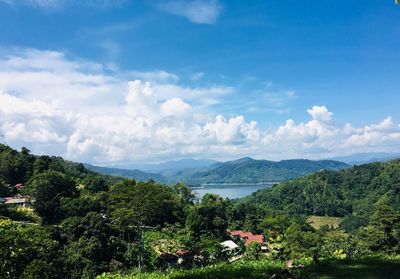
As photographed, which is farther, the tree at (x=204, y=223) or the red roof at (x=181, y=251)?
the tree at (x=204, y=223)

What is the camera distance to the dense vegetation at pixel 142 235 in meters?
9.83

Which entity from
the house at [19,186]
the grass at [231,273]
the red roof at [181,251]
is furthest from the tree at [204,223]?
the grass at [231,273]

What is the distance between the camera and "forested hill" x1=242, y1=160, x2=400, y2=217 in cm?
10112

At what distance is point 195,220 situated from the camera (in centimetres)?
3994

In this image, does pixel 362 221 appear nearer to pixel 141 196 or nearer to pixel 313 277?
pixel 141 196

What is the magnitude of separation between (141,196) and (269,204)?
298ft

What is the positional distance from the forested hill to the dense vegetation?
21044 millimetres

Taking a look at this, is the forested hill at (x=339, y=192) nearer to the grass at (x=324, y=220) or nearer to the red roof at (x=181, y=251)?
the grass at (x=324, y=220)

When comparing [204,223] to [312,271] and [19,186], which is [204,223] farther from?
[312,271]

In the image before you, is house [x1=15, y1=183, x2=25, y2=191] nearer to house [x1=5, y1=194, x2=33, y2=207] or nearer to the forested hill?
house [x1=5, y1=194, x2=33, y2=207]

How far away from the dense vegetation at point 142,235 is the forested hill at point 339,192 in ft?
69.0

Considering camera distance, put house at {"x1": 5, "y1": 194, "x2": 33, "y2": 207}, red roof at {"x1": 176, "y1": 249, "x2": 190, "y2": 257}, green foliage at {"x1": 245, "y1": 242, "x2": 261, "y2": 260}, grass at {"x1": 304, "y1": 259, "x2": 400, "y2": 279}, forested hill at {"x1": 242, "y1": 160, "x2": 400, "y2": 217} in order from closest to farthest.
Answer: grass at {"x1": 304, "y1": 259, "x2": 400, "y2": 279}
green foliage at {"x1": 245, "y1": 242, "x2": 261, "y2": 260}
red roof at {"x1": 176, "y1": 249, "x2": 190, "y2": 257}
house at {"x1": 5, "y1": 194, "x2": 33, "y2": 207}
forested hill at {"x1": 242, "y1": 160, "x2": 400, "y2": 217}

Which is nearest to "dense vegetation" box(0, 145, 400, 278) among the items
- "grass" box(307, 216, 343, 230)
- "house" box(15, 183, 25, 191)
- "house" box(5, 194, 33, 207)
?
"house" box(15, 183, 25, 191)

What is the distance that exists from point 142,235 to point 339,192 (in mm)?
98983
